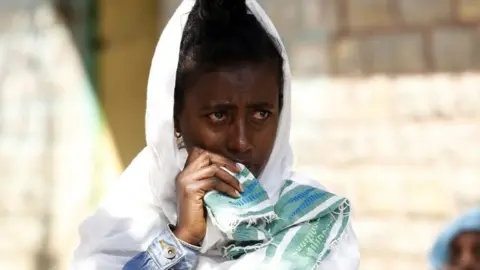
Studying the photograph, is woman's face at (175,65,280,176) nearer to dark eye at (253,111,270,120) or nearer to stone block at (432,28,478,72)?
dark eye at (253,111,270,120)

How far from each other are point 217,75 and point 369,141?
6.61 ft


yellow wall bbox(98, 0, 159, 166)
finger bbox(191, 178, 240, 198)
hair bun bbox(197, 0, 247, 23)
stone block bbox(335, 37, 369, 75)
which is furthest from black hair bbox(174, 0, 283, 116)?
yellow wall bbox(98, 0, 159, 166)

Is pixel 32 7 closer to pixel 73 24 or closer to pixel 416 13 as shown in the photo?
pixel 73 24

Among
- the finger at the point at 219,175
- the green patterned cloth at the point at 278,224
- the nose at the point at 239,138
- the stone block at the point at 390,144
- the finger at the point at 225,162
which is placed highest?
the nose at the point at 239,138

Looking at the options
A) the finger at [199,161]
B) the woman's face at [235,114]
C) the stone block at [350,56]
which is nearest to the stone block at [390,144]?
the stone block at [350,56]

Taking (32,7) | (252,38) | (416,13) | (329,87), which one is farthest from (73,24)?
(252,38)

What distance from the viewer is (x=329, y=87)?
145 inches

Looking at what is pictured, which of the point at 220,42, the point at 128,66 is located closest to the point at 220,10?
the point at 220,42

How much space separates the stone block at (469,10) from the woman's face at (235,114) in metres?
1.98

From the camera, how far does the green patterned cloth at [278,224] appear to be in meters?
1.62

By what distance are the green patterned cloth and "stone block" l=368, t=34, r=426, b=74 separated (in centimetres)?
187

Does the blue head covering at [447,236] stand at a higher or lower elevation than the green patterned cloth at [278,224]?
lower

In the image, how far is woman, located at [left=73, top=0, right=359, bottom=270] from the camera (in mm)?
1644

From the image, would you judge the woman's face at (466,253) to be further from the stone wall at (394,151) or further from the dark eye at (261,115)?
the dark eye at (261,115)
